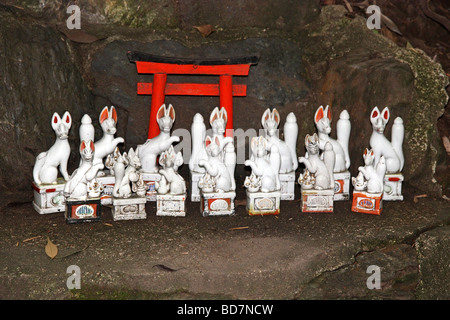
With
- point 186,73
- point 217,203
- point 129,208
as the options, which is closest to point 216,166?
point 217,203

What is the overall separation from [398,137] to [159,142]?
6.45 ft

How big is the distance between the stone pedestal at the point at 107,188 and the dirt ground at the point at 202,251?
0.11 metres

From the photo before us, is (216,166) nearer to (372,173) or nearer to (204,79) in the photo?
(372,173)

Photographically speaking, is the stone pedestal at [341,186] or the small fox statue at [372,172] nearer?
the small fox statue at [372,172]

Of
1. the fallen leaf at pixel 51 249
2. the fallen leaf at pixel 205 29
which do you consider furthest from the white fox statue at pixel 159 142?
the fallen leaf at pixel 205 29

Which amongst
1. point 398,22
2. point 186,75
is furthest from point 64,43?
point 398,22

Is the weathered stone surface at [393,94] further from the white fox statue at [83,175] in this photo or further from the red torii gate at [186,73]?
the white fox statue at [83,175]

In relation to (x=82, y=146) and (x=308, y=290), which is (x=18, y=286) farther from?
Result: (x=308, y=290)

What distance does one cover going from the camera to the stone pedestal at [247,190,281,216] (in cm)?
479

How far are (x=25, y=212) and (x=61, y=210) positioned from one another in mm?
282

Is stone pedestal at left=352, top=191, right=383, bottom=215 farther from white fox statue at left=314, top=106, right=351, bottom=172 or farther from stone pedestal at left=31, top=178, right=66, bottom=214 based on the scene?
stone pedestal at left=31, top=178, right=66, bottom=214

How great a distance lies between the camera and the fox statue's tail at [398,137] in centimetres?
Answer: 518

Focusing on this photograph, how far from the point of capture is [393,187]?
5145 mm

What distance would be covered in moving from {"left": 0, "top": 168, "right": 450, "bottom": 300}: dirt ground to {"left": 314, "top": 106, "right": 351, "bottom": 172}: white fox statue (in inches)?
14.7
